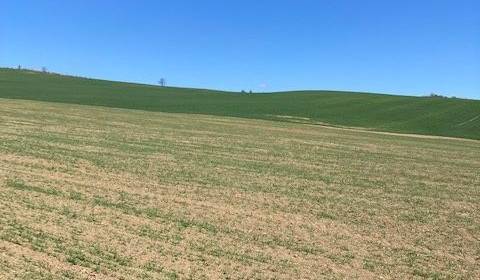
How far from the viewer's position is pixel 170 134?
28.0m

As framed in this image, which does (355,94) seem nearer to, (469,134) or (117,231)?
(469,134)

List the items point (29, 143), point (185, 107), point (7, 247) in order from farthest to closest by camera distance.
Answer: point (185, 107) < point (29, 143) < point (7, 247)

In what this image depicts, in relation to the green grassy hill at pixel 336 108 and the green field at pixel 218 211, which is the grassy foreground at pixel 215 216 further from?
the green grassy hill at pixel 336 108

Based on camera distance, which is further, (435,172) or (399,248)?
(435,172)

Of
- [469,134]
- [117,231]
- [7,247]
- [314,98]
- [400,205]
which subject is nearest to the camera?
[7,247]

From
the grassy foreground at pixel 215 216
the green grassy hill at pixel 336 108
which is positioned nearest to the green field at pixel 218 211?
the grassy foreground at pixel 215 216

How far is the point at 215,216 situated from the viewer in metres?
11.5

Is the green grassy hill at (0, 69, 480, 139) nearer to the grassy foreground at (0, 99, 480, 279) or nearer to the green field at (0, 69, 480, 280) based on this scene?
the green field at (0, 69, 480, 280)

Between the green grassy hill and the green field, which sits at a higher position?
the green grassy hill

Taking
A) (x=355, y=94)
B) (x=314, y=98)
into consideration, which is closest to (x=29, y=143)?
(x=314, y=98)

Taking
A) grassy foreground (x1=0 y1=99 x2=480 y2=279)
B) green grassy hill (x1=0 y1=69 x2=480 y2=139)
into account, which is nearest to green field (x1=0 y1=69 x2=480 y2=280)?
grassy foreground (x1=0 y1=99 x2=480 y2=279)

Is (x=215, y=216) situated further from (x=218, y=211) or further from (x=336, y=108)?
(x=336, y=108)

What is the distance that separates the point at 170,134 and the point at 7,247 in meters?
20.5

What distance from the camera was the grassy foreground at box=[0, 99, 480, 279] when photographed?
27.3 feet
